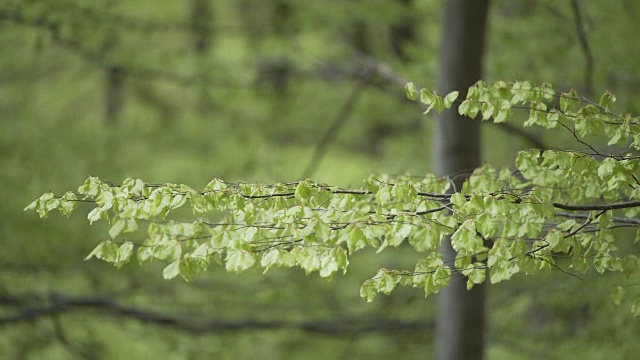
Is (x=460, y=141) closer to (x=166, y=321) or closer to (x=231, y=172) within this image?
(x=166, y=321)

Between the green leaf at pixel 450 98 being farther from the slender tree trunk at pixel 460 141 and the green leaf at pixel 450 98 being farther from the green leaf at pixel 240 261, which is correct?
the slender tree trunk at pixel 460 141

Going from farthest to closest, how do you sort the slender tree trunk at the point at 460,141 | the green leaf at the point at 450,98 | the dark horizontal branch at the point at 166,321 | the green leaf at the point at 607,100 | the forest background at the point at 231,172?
the forest background at the point at 231,172, the dark horizontal branch at the point at 166,321, the slender tree trunk at the point at 460,141, the green leaf at the point at 607,100, the green leaf at the point at 450,98

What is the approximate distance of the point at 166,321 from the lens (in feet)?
17.8

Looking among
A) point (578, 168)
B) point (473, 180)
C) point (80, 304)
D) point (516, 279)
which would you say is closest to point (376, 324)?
point (516, 279)

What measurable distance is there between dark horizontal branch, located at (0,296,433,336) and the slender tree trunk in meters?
1.45

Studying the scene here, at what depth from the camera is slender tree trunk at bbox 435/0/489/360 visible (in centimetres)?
450

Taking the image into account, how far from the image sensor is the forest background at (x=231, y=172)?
18.4ft

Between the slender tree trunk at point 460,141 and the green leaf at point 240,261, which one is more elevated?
the slender tree trunk at point 460,141

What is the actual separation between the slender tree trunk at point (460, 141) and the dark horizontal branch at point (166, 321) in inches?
57.0

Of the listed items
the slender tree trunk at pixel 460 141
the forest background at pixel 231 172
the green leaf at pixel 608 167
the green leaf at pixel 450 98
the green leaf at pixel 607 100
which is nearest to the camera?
the green leaf at pixel 608 167

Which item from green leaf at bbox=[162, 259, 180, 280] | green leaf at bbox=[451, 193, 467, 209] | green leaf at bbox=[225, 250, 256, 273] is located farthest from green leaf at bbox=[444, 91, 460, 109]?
green leaf at bbox=[162, 259, 180, 280]

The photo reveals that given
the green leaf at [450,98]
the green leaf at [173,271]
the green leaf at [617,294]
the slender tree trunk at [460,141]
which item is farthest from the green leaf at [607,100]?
the green leaf at [173,271]

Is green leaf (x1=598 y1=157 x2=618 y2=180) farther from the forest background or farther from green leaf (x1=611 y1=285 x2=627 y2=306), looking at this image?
the forest background

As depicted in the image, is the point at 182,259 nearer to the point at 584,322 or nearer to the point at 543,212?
the point at 543,212
